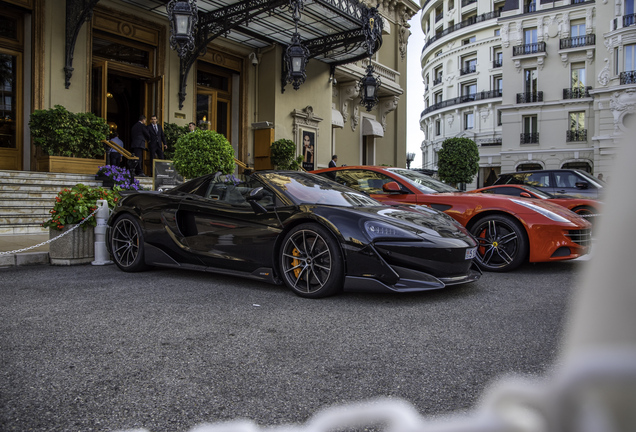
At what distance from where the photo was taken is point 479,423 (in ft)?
1.68

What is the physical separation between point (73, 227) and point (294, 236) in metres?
3.52

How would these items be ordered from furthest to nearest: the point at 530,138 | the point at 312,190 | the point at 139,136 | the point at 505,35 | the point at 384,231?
the point at 505,35 < the point at 530,138 < the point at 139,136 < the point at 312,190 < the point at 384,231

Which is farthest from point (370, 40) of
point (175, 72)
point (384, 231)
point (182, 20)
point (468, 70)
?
point (468, 70)

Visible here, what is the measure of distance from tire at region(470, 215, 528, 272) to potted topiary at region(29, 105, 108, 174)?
8.97 m

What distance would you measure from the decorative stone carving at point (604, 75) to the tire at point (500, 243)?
33.8 meters

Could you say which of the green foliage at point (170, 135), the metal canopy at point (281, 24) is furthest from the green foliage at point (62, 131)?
the metal canopy at point (281, 24)

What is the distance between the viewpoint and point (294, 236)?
465 centimetres

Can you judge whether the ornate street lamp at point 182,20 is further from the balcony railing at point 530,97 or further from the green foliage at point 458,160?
the balcony railing at point 530,97

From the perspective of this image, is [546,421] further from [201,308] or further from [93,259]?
[93,259]

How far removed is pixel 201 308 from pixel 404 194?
373 centimetres

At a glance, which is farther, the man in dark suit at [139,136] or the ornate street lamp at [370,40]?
the ornate street lamp at [370,40]

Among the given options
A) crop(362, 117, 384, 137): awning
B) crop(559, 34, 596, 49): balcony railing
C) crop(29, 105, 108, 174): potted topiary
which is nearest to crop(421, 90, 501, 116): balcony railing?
crop(559, 34, 596, 49): balcony railing

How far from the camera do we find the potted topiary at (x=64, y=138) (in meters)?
11.0

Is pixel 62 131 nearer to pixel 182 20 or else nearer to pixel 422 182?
pixel 182 20
